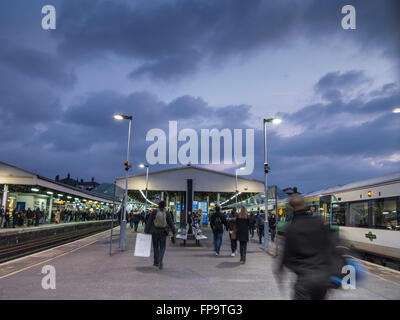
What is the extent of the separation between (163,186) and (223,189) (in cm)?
746

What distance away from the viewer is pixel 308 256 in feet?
12.3

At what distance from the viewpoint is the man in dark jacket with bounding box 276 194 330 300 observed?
3.65 metres

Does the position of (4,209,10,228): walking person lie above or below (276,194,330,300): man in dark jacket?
below

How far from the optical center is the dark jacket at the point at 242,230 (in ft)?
36.1

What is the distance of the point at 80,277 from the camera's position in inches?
313

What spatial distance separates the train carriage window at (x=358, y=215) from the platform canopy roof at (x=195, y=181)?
24640mm

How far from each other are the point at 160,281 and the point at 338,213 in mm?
12495

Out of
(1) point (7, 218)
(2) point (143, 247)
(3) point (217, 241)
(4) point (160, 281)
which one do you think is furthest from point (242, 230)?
(1) point (7, 218)

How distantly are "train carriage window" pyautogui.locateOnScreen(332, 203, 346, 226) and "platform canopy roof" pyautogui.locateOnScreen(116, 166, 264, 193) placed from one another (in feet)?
75.3

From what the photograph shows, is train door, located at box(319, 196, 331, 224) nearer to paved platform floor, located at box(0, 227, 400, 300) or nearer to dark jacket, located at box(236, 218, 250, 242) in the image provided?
paved platform floor, located at box(0, 227, 400, 300)

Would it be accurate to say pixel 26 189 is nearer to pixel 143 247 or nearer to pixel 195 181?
pixel 195 181

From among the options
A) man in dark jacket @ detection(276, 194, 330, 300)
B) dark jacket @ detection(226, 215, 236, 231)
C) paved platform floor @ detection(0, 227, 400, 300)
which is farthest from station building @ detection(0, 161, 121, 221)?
man in dark jacket @ detection(276, 194, 330, 300)

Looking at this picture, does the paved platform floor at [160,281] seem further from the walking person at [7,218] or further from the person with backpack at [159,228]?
the walking person at [7,218]
